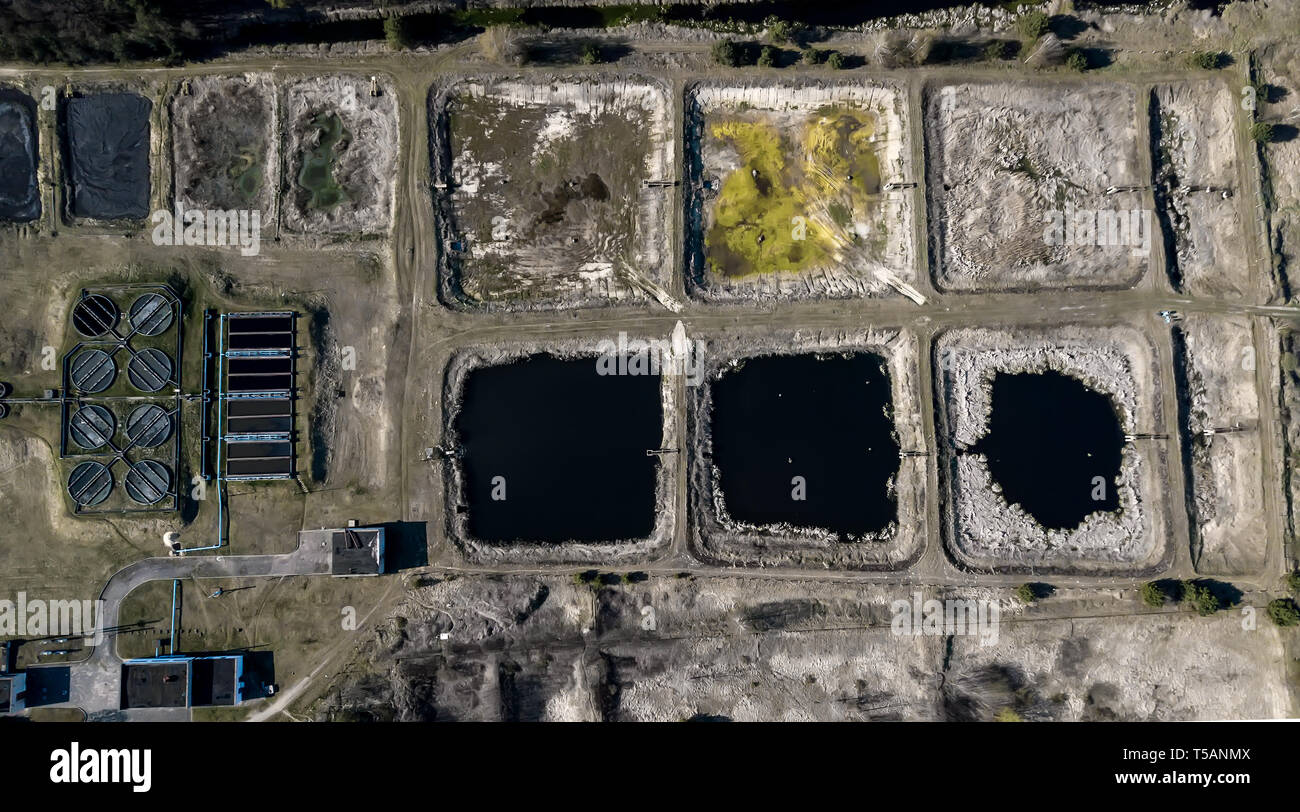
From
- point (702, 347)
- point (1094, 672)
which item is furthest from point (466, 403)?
point (1094, 672)

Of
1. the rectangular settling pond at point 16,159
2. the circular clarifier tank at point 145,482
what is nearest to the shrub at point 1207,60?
the circular clarifier tank at point 145,482

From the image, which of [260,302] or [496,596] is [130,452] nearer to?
[260,302]

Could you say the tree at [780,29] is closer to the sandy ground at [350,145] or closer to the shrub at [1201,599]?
the sandy ground at [350,145]

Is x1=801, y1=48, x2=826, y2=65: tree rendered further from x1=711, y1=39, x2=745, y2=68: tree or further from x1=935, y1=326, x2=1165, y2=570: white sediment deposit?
x1=935, y1=326, x2=1165, y2=570: white sediment deposit

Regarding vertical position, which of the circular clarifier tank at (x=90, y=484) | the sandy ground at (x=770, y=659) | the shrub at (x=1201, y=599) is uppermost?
the circular clarifier tank at (x=90, y=484)

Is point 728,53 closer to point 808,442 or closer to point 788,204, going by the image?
point 788,204
